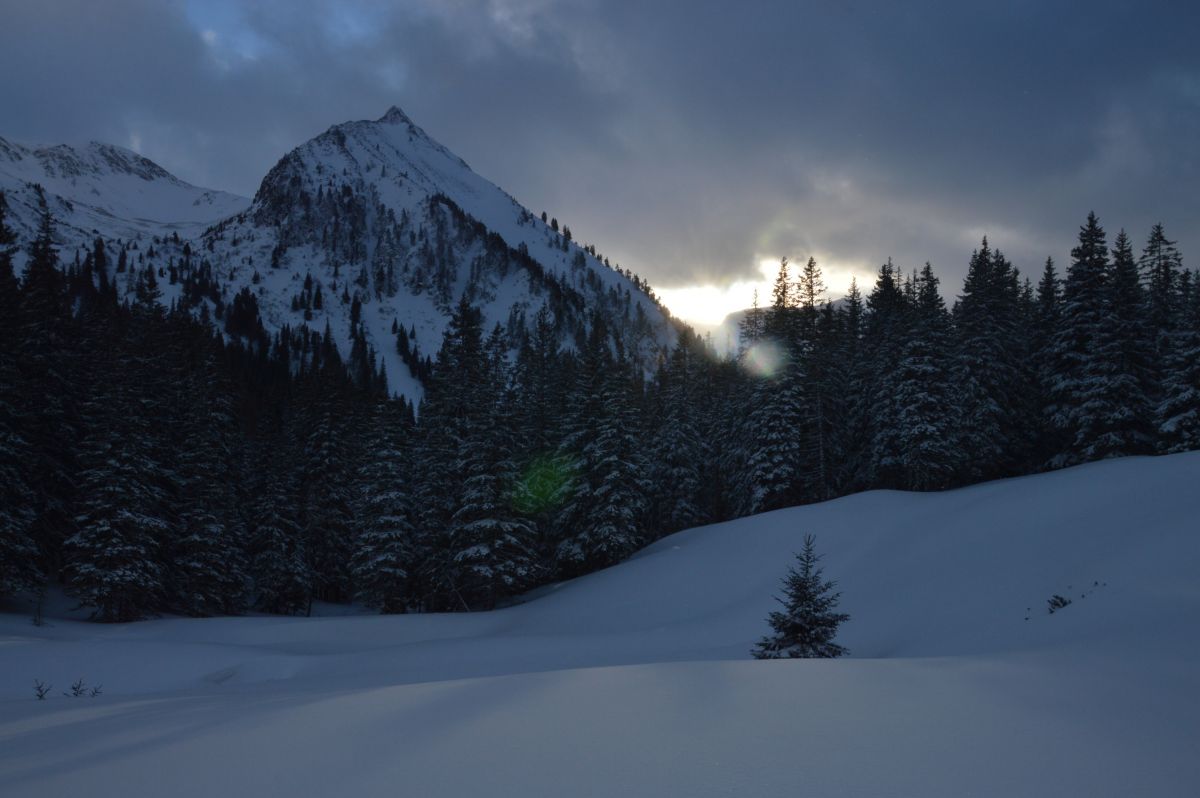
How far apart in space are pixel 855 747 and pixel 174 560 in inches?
1251

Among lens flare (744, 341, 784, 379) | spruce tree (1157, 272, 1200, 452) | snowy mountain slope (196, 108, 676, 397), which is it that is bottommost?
spruce tree (1157, 272, 1200, 452)

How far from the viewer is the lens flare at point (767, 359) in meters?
36.5

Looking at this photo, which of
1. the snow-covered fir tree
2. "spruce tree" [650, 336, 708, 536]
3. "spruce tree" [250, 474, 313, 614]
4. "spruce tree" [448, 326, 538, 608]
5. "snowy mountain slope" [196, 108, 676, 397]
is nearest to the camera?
"spruce tree" [448, 326, 538, 608]

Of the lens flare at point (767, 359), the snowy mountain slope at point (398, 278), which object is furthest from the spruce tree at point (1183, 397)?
the snowy mountain slope at point (398, 278)

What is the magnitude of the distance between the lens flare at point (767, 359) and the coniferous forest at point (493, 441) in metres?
0.21

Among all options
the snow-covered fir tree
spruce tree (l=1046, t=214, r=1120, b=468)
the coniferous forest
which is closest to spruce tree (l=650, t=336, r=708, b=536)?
the coniferous forest

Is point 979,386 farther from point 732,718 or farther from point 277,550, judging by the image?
point 277,550

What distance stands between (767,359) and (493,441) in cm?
1910

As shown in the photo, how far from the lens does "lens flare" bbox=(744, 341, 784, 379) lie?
36469 millimetres

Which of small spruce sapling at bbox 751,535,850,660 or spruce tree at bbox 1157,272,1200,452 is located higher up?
spruce tree at bbox 1157,272,1200,452

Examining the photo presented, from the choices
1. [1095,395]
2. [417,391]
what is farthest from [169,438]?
[417,391]

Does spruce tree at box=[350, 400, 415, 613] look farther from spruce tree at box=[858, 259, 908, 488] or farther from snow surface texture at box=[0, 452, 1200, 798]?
spruce tree at box=[858, 259, 908, 488]

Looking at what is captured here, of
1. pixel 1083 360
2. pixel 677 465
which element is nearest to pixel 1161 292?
pixel 1083 360

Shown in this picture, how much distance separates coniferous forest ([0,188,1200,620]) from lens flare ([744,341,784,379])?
0.70ft
